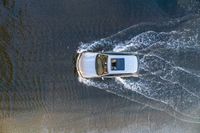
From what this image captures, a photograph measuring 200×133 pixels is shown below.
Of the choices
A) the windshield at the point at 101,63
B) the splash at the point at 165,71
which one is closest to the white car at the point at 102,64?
the windshield at the point at 101,63

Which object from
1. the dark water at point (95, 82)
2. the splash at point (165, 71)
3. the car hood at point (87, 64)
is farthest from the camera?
the splash at point (165, 71)

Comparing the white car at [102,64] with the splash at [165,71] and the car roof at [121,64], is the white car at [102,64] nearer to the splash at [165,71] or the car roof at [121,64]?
the car roof at [121,64]

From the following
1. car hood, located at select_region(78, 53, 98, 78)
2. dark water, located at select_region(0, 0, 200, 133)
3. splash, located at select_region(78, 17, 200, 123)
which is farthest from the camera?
splash, located at select_region(78, 17, 200, 123)

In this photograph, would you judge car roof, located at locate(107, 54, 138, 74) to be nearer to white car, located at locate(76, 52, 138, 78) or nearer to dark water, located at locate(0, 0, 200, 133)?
white car, located at locate(76, 52, 138, 78)

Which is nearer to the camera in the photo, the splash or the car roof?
the car roof

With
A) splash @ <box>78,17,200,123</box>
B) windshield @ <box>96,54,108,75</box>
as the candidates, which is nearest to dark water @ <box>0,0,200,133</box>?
splash @ <box>78,17,200,123</box>

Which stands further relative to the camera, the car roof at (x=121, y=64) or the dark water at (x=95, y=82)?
the car roof at (x=121, y=64)

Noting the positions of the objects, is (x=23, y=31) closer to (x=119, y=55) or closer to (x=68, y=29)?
(x=68, y=29)
